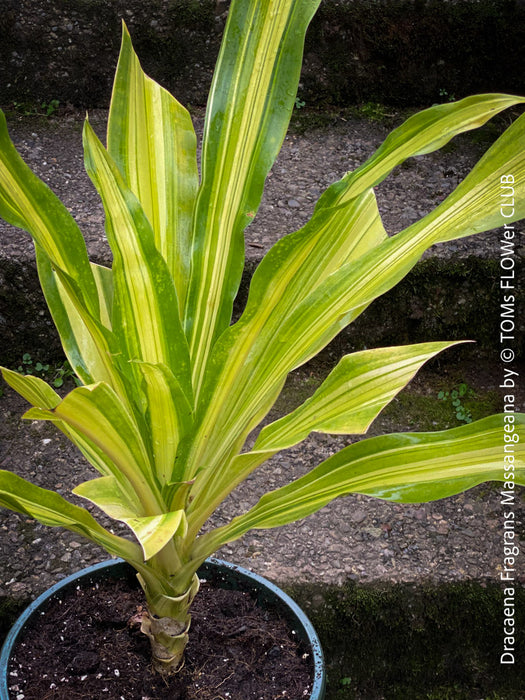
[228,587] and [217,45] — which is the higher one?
[217,45]

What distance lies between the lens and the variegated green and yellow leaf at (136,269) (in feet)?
2.37

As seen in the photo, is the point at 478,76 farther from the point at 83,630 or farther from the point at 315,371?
the point at 83,630

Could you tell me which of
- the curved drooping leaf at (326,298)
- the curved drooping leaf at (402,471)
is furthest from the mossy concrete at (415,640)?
the curved drooping leaf at (326,298)

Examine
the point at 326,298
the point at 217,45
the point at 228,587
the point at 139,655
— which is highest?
the point at 217,45

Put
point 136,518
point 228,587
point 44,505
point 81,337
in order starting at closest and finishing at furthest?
point 136,518, point 44,505, point 81,337, point 228,587

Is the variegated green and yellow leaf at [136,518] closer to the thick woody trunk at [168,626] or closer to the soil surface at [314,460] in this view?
the thick woody trunk at [168,626]

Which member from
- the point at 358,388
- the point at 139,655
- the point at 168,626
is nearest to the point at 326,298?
the point at 358,388

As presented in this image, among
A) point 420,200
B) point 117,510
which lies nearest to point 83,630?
point 117,510

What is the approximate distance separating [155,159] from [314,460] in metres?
0.82

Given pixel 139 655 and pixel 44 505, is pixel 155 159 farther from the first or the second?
pixel 139 655

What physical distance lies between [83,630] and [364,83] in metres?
1.66

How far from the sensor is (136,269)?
73 cm

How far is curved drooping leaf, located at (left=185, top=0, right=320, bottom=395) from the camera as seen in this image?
2.69 feet

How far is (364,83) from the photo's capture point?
6.72 ft
